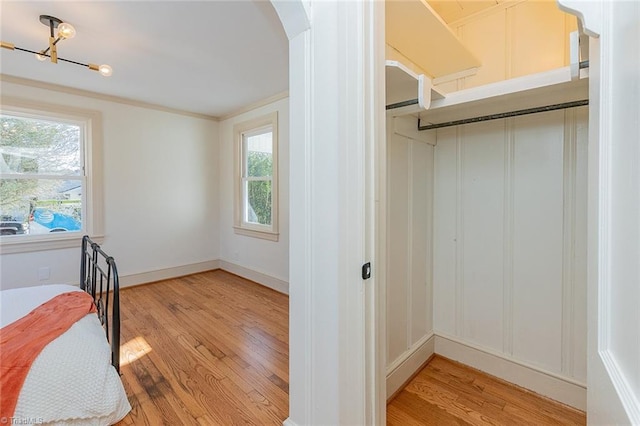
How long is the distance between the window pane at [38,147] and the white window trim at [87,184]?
101 mm

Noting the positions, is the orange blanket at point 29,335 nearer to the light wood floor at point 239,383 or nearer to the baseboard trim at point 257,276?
the light wood floor at point 239,383

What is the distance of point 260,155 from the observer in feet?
13.4

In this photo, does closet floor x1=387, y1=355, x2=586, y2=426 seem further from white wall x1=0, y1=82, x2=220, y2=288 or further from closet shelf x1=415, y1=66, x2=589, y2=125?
white wall x1=0, y1=82, x2=220, y2=288

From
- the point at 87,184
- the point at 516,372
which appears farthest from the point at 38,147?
the point at 516,372

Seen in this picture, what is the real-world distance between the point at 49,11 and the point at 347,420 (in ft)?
9.38

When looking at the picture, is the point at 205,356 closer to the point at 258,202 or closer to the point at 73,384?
the point at 73,384

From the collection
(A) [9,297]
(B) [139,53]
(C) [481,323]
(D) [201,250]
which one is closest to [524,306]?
(C) [481,323]

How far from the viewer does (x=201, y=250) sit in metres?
4.48

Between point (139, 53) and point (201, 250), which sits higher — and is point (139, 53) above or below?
above

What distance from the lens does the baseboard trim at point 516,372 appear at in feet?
5.48

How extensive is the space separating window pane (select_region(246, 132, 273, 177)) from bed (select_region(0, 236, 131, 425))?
8.66 feet

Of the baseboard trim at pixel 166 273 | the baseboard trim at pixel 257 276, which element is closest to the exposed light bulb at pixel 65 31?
the baseboard trim at pixel 166 273

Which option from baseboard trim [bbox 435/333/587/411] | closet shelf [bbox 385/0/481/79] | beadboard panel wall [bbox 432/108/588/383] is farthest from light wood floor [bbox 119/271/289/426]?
closet shelf [bbox 385/0/481/79]

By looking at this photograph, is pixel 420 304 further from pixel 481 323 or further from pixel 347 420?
pixel 347 420
